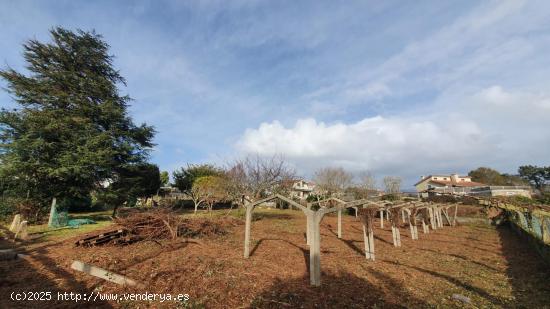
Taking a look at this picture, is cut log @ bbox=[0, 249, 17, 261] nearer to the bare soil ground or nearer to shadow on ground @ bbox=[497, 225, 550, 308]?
the bare soil ground

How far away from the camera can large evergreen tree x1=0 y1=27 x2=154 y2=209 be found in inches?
711

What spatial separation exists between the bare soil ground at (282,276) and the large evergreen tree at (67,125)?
1069 centimetres

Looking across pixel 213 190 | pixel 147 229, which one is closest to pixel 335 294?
pixel 147 229

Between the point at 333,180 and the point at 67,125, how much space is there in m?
34.5

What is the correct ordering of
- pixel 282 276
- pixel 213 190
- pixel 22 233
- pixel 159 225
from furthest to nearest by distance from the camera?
1. pixel 213 190
2. pixel 22 233
3. pixel 159 225
4. pixel 282 276

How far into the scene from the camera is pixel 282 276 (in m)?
7.05

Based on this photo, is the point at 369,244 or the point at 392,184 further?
the point at 392,184

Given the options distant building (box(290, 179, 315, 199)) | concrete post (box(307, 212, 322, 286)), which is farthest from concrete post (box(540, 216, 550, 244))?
distant building (box(290, 179, 315, 199))

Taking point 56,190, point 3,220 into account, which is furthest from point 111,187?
point 3,220

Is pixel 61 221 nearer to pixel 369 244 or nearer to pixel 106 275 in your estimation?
pixel 106 275

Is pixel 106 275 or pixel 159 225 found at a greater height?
pixel 159 225

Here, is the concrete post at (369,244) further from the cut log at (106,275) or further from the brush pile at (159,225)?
the brush pile at (159,225)

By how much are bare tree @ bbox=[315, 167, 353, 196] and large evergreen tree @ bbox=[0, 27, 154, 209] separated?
26847 millimetres

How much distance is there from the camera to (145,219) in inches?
436
